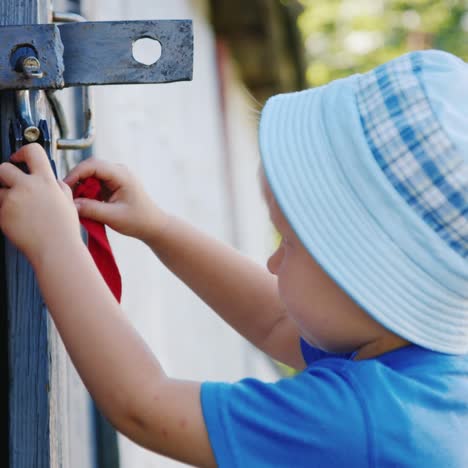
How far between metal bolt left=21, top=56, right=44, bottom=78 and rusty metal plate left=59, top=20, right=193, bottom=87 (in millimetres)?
79

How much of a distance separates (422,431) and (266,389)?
24 centimetres

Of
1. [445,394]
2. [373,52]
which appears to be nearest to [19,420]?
[445,394]

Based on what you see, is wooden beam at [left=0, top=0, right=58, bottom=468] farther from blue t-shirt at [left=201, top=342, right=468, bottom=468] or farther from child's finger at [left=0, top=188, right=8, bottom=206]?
blue t-shirt at [left=201, top=342, right=468, bottom=468]

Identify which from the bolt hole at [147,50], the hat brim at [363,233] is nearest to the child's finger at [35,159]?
the hat brim at [363,233]

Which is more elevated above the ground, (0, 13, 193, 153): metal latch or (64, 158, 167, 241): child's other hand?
(0, 13, 193, 153): metal latch

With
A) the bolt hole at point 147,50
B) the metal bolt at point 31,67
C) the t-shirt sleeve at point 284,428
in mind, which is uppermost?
the bolt hole at point 147,50

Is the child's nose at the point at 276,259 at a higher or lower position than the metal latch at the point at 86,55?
lower

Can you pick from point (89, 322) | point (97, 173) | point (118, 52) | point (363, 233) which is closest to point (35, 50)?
point (118, 52)

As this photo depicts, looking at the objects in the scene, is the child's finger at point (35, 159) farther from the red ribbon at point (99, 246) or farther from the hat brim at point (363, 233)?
the hat brim at point (363, 233)

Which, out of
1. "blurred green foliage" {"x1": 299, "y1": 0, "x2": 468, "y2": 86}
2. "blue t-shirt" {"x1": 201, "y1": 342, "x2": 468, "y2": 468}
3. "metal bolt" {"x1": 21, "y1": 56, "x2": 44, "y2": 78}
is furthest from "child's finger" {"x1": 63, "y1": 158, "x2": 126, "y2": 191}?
"blurred green foliage" {"x1": 299, "y1": 0, "x2": 468, "y2": 86}

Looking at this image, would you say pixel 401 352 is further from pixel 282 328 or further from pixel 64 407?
pixel 64 407

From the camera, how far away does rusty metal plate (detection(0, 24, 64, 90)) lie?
1.29 m

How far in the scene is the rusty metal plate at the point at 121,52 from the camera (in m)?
1.38

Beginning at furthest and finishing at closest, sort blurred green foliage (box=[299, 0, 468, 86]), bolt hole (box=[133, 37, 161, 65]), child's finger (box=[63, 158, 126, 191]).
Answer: blurred green foliage (box=[299, 0, 468, 86]), bolt hole (box=[133, 37, 161, 65]), child's finger (box=[63, 158, 126, 191])
